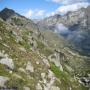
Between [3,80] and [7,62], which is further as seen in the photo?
[7,62]

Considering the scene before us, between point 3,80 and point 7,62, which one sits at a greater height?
point 7,62

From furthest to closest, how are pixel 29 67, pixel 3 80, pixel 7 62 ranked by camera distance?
pixel 29 67 < pixel 7 62 < pixel 3 80

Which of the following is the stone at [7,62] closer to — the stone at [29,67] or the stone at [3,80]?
the stone at [29,67]

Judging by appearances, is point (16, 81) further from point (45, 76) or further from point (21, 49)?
point (21, 49)

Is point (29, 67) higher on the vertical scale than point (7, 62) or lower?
lower

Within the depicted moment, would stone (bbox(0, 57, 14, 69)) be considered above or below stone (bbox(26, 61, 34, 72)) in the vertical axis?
above

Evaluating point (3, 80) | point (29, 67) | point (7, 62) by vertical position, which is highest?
point (7, 62)

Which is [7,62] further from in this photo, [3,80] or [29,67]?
[3,80]

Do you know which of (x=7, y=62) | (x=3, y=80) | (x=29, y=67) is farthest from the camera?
(x=29, y=67)

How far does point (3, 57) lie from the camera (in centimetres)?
10631

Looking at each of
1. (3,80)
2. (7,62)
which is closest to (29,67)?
(7,62)

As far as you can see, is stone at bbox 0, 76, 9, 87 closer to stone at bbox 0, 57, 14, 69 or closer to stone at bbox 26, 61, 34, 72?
stone at bbox 0, 57, 14, 69

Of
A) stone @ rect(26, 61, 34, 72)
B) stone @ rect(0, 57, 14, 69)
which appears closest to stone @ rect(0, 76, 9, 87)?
stone @ rect(0, 57, 14, 69)

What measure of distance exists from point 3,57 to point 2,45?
11025 millimetres
